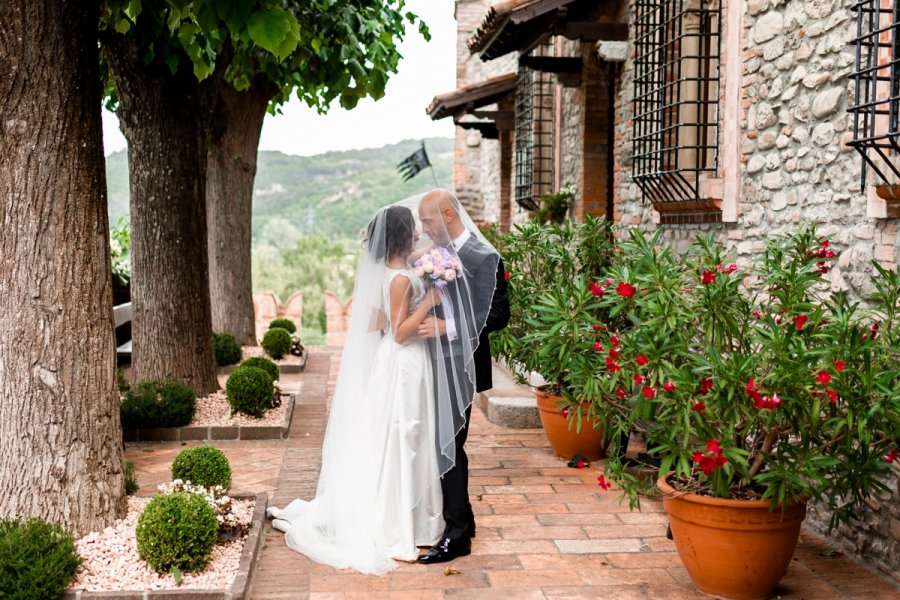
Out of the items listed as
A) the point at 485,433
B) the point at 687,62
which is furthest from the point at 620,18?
the point at 485,433

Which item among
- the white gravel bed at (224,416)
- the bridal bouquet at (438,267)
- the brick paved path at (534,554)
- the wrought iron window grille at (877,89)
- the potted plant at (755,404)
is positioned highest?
the wrought iron window grille at (877,89)

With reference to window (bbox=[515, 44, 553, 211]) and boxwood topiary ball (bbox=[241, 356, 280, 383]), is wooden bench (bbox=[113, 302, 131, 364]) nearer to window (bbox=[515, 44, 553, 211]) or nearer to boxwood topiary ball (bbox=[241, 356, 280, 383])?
boxwood topiary ball (bbox=[241, 356, 280, 383])

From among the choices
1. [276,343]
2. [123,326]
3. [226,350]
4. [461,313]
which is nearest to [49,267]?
[461,313]

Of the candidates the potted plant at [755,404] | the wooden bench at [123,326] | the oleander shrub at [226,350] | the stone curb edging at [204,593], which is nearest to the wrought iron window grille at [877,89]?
the potted plant at [755,404]

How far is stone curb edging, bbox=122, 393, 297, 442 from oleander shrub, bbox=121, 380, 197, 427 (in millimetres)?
59

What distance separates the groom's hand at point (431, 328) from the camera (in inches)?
188

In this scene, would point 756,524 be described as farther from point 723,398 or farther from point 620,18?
point 620,18

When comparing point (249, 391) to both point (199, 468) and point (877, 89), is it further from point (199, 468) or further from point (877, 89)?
point (877, 89)

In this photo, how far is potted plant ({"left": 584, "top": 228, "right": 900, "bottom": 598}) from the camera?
375 centimetres

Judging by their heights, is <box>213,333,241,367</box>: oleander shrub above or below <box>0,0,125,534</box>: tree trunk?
below

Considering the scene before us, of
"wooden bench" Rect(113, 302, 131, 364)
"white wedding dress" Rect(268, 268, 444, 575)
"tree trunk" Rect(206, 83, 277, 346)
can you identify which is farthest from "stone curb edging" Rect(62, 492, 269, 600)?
"wooden bench" Rect(113, 302, 131, 364)

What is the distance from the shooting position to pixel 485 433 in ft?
25.6

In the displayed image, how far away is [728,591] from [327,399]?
6.05 m

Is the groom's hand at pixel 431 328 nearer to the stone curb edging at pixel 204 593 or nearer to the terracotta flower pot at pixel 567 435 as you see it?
the stone curb edging at pixel 204 593
